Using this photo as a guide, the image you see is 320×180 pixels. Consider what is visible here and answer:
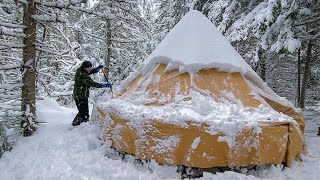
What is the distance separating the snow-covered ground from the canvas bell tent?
0.68ft

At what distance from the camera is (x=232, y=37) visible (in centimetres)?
1116

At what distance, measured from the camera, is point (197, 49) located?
622 centimetres

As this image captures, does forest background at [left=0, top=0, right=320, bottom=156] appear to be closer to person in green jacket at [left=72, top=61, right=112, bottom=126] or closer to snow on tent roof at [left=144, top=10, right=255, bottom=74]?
person in green jacket at [left=72, top=61, right=112, bottom=126]

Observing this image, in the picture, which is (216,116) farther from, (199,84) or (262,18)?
(262,18)

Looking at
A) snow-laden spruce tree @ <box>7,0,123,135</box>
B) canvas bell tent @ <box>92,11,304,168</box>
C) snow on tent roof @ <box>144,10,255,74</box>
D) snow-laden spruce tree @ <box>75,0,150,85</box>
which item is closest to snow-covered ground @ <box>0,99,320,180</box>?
canvas bell tent @ <box>92,11,304,168</box>

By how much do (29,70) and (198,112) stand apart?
152 inches

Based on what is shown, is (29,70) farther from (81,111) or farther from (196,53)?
(196,53)

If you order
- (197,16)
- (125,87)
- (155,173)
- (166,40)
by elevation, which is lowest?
(155,173)

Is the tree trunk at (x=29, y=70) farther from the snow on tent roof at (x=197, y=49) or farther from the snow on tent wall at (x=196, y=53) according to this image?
the snow on tent roof at (x=197, y=49)

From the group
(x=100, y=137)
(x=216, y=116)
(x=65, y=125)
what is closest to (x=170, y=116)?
(x=216, y=116)

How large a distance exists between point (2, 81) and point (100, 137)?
139 inches

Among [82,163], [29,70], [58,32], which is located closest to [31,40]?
[29,70]

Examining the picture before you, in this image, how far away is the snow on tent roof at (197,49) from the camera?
19.9 feet

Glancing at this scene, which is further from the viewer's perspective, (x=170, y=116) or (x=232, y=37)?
(x=232, y=37)
